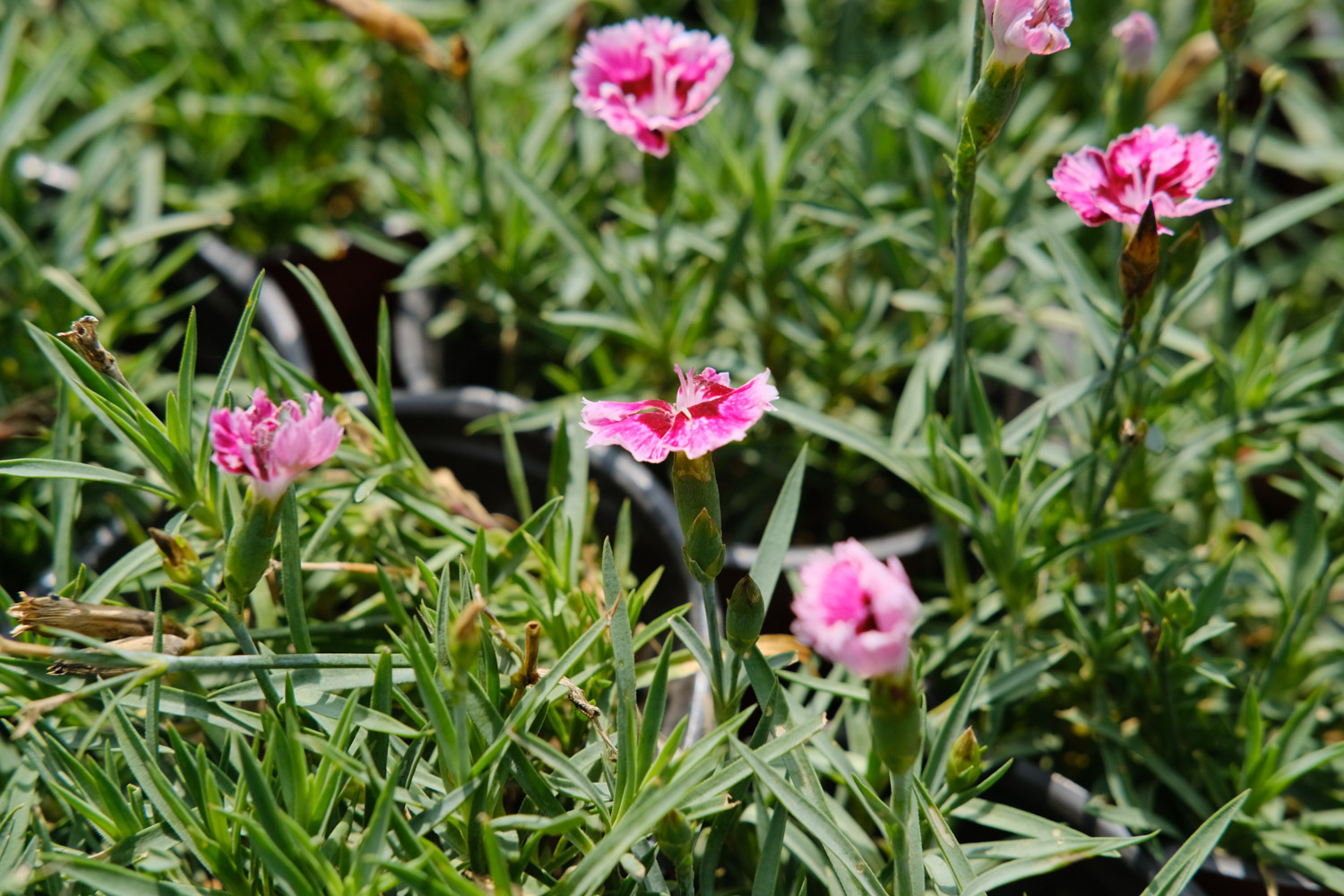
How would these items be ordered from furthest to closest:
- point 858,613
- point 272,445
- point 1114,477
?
point 1114,477 < point 272,445 < point 858,613

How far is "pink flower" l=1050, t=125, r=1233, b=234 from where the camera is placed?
2.44 ft

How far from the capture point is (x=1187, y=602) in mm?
800

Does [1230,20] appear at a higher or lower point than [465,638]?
higher

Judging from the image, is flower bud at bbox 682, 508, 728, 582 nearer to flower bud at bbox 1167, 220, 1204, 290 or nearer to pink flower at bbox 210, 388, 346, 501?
pink flower at bbox 210, 388, 346, 501

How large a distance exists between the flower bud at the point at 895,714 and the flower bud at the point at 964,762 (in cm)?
15

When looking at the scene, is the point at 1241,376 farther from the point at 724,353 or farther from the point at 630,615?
the point at 630,615

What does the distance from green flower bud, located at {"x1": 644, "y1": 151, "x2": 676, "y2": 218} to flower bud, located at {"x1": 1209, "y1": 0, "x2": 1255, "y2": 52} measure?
49 cm

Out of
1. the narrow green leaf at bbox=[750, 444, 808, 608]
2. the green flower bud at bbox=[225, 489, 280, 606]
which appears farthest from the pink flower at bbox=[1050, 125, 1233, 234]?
the green flower bud at bbox=[225, 489, 280, 606]

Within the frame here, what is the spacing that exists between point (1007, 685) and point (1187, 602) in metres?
0.16

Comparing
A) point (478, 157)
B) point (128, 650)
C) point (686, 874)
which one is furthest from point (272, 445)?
point (478, 157)

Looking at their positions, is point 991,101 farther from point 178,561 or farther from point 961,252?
point 178,561

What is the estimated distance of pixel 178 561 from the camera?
2.19 feet

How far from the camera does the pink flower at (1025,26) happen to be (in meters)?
0.65

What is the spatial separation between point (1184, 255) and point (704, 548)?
1.62 feet
